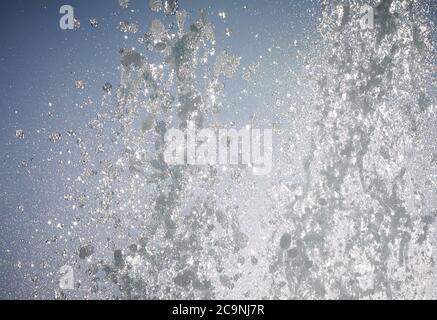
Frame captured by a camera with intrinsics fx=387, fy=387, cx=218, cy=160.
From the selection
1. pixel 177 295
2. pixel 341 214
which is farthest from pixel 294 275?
pixel 177 295

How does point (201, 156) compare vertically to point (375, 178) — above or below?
above

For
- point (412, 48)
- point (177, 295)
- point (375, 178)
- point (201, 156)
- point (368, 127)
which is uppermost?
point (412, 48)

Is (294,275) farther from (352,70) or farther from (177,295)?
(352,70)

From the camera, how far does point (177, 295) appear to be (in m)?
5.71

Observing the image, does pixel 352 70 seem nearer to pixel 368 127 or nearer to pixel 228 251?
pixel 368 127

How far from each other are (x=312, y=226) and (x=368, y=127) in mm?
1679

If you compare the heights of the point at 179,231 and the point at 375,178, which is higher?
the point at 375,178
